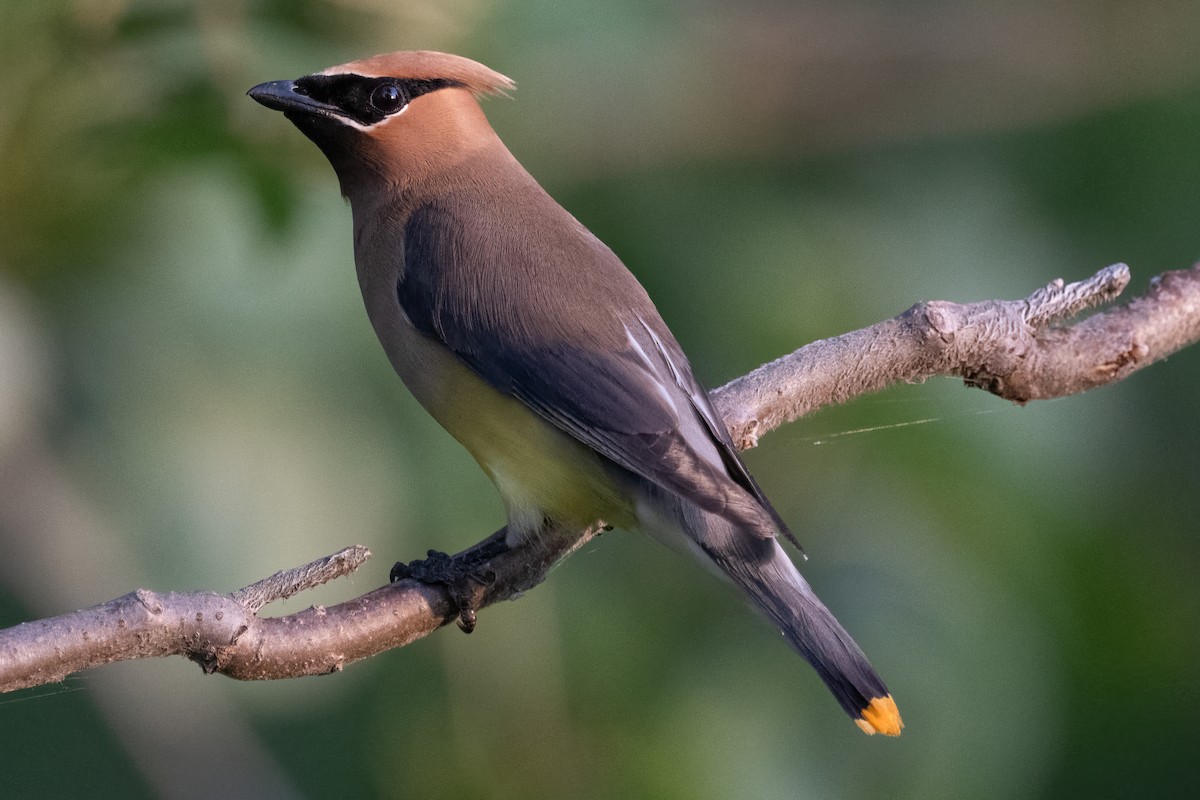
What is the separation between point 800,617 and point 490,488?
99 cm

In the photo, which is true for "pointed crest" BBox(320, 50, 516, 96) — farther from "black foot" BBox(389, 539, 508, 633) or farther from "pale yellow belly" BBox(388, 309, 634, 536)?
"black foot" BBox(389, 539, 508, 633)

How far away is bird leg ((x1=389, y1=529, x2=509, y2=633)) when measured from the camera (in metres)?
2.54

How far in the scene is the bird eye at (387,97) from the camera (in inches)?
119

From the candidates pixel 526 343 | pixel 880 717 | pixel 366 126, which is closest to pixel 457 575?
pixel 526 343

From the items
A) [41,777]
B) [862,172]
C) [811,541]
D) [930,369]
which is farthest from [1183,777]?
[41,777]

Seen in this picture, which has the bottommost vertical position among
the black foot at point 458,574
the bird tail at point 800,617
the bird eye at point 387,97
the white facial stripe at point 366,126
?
the bird tail at point 800,617

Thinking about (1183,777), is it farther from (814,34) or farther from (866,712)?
(814,34)

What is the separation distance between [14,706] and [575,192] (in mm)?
1768

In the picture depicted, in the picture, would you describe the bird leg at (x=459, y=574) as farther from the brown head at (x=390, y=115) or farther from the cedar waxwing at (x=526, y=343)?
the brown head at (x=390, y=115)

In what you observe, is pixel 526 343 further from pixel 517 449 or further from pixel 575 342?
pixel 517 449

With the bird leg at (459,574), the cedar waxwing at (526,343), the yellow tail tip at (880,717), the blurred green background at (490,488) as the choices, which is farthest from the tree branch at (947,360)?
the yellow tail tip at (880,717)

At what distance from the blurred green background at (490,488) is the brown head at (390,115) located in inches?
4.2

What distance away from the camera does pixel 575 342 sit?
2.67m

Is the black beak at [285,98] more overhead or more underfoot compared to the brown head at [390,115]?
more overhead
